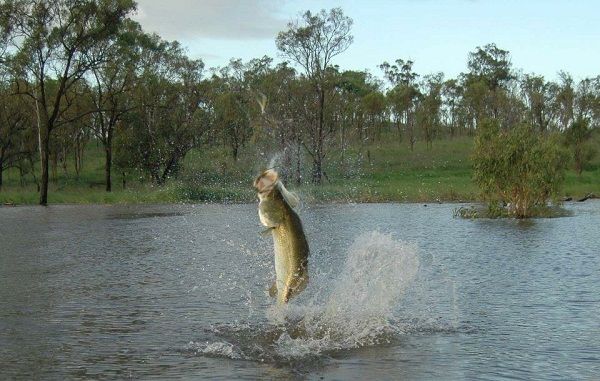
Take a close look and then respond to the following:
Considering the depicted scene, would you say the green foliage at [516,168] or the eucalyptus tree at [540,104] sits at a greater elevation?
the eucalyptus tree at [540,104]

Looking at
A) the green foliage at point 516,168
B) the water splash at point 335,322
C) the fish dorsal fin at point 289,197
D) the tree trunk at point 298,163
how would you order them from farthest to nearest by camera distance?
the tree trunk at point 298,163 → the green foliage at point 516,168 → the water splash at point 335,322 → the fish dorsal fin at point 289,197

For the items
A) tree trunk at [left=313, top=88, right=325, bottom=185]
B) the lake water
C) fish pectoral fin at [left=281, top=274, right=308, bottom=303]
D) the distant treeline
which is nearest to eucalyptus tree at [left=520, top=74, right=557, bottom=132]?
the distant treeline

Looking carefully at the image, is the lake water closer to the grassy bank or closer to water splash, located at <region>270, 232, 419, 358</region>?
water splash, located at <region>270, 232, 419, 358</region>

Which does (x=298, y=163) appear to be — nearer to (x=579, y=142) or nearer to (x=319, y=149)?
(x=319, y=149)

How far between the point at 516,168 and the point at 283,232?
1108 inches

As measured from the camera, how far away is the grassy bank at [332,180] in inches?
2255

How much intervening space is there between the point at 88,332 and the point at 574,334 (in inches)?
294

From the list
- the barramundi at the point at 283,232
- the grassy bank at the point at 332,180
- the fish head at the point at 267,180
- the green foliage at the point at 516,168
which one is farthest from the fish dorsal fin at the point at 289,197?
the grassy bank at the point at 332,180

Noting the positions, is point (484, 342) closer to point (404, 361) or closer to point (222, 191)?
point (404, 361)

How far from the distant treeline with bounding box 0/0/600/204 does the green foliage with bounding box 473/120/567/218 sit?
1924 centimetres

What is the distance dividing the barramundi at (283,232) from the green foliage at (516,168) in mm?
27427

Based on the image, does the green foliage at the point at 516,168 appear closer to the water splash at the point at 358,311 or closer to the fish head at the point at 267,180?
the water splash at the point at 358,311

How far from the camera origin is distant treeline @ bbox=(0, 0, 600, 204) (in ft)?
193

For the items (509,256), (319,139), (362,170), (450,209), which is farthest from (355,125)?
(509,256)
